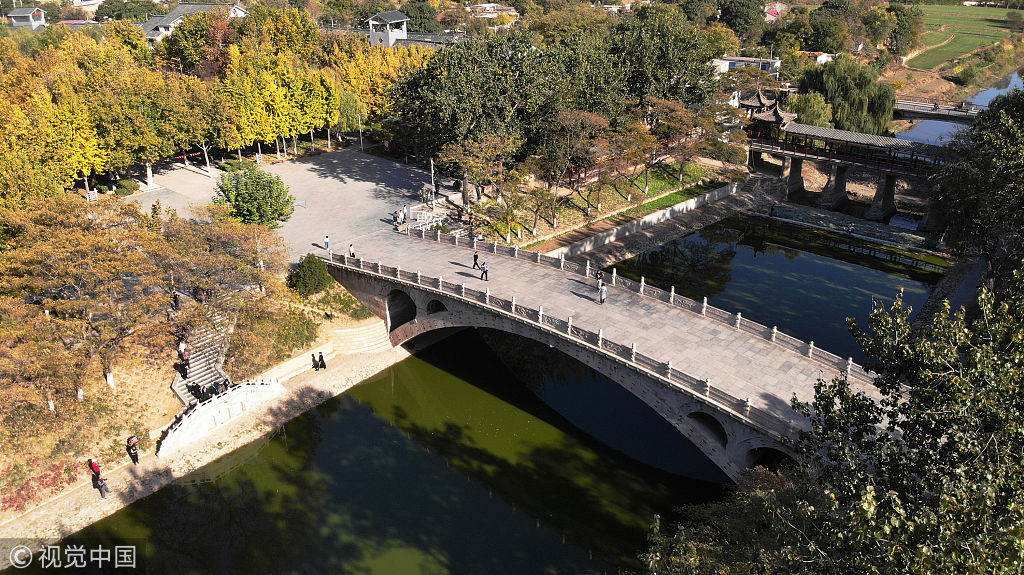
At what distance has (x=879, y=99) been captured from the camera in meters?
85.2

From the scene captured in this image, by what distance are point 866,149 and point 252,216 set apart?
201ft

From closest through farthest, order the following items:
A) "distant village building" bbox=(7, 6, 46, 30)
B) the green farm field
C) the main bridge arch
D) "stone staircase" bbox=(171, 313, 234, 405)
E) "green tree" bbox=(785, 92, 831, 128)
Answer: the main bridge arch, "stone staircase" bbox=(171, 313, 234, 405), "green tree" bbox=(785, 92, 831, 128), the green farm field, "distant village building" bbox=(7, 6, 46, 30)

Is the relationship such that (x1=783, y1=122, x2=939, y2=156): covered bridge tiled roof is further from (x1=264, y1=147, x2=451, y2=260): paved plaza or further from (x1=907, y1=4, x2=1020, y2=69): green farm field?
(x1=907, y1=4, x2=1020, y2=69): green farm field

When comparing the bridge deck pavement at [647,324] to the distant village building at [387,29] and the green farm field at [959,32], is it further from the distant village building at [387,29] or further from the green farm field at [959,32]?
the green farm field at [959,32]

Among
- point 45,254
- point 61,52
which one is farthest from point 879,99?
point 61,52

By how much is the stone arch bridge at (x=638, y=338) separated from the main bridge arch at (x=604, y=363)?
0.06 meters

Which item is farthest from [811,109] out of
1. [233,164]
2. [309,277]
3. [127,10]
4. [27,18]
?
[27,18]

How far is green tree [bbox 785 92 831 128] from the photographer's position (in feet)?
272

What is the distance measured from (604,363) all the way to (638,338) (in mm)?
2757

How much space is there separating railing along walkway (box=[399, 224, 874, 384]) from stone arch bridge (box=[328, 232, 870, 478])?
7cm

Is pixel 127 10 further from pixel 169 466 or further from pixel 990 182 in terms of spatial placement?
pixel 990 182

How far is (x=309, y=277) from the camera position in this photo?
45.6 m

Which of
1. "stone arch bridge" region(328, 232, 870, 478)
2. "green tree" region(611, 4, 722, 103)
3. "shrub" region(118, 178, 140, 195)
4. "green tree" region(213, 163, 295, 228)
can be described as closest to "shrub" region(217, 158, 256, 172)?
"shrub" region(118, 178, 140, 195)

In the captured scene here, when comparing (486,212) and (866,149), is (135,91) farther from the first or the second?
(866,149)
